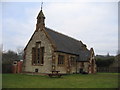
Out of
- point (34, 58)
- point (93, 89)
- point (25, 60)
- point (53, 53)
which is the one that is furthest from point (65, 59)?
point (93, 89)

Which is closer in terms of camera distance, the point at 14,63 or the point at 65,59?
the point at 65,59

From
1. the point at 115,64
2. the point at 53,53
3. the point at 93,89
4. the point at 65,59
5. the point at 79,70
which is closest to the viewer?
the point at 93,89

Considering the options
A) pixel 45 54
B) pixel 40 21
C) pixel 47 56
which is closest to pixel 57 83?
pixel 47 56

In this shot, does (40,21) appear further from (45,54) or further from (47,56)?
(47,56)

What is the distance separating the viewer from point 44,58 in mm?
33906

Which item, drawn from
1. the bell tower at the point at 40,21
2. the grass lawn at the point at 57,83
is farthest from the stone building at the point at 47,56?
the grass lawn at the point at 57,83

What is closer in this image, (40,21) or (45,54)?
(45,54)

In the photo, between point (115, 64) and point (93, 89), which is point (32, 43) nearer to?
point (93, 89)

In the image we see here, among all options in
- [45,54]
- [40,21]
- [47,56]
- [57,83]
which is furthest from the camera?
[40,21]

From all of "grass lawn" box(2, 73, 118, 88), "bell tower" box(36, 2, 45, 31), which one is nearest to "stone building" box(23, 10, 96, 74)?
"bell tower" box(36, 2, 45, 31)

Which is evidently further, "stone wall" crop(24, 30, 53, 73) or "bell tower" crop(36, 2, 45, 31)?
"bell tower" crop(36, 2, 45, 31)

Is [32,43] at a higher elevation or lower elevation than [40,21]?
lower

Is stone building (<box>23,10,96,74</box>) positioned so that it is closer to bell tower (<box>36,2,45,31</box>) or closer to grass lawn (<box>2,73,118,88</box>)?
bell tower (<box>36,2,45,31</box>)

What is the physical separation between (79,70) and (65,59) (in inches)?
242
